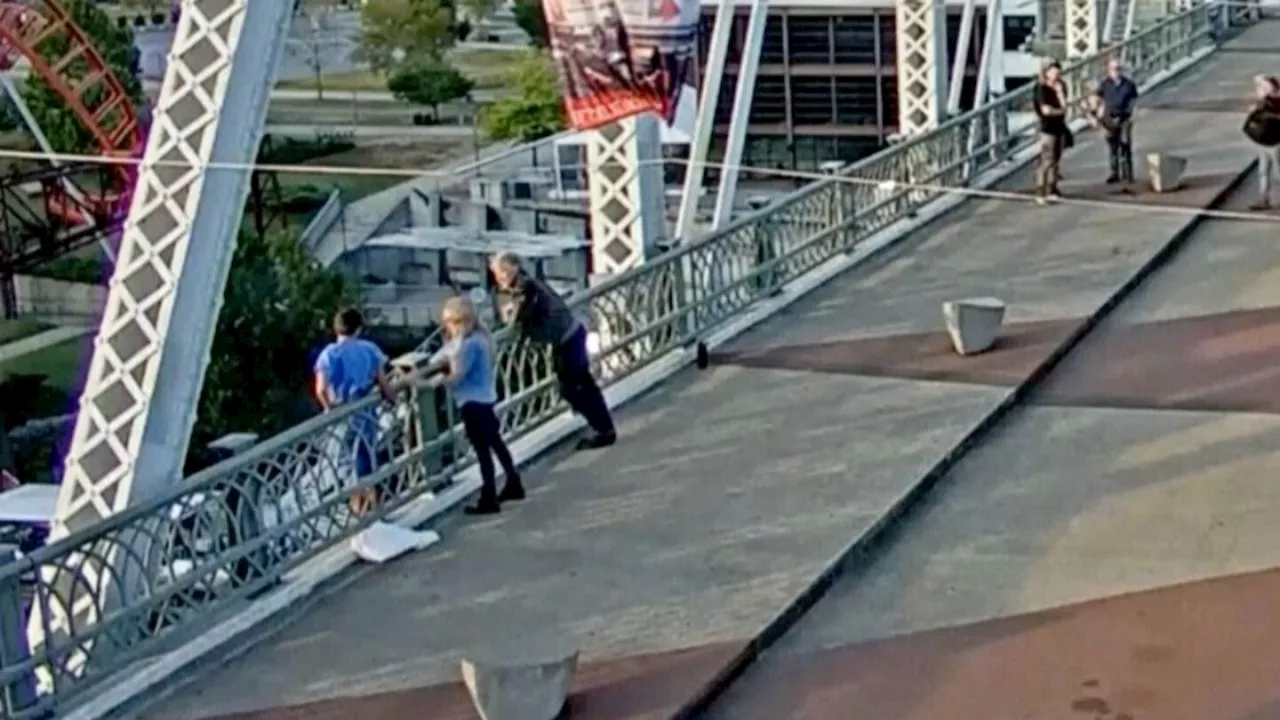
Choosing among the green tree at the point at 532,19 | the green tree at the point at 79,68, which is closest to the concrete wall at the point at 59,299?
the green tree at the point at 79,68

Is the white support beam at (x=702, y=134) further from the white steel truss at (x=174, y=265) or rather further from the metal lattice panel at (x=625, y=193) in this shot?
the white steel truss at (x=174, y=265)

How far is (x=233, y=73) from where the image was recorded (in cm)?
1005

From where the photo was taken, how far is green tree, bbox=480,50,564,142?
207 feet

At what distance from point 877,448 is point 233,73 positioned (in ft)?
17.4

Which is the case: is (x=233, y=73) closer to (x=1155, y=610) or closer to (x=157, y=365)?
(x=157, y=365)

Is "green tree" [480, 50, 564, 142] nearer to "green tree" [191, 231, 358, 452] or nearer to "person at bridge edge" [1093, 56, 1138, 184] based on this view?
"green tree" [191, 231, 358, 452]

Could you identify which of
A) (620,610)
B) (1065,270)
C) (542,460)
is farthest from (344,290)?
(620,610)

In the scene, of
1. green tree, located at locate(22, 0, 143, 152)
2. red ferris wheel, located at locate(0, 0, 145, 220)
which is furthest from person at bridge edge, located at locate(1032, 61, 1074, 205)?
green tree, located at locate(22, 0, 143, 152)

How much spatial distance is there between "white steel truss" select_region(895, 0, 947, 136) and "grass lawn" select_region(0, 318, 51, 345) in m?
27.9

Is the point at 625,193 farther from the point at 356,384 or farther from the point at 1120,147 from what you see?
the point at 1120,147

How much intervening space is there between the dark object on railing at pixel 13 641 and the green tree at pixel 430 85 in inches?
2676

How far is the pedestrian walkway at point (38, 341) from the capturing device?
4516 centimetres

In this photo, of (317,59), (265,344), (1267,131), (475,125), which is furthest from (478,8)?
(1267,131)

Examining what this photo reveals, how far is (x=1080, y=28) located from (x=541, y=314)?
22.1 m
